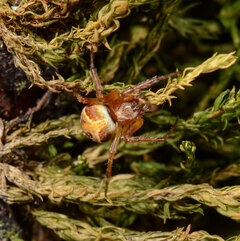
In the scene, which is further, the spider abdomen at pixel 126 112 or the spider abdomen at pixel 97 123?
the spider abdomen at pixel 126 112

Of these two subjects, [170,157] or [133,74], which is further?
[170,157]

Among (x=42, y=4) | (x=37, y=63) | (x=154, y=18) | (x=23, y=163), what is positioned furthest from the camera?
(x=154, y=18)

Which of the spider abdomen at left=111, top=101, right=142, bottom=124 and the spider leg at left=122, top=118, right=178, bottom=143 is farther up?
the spider abdomen at left=111, top=101, right=142, bottom=124

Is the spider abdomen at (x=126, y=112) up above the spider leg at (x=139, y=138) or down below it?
above

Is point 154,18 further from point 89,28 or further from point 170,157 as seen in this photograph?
point 170,157

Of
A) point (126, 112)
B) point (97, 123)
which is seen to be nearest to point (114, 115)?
point (126, 112)

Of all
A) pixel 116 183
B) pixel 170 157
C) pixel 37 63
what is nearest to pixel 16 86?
pixel 37 63

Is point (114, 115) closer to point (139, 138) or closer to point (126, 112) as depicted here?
point (126, 112)
